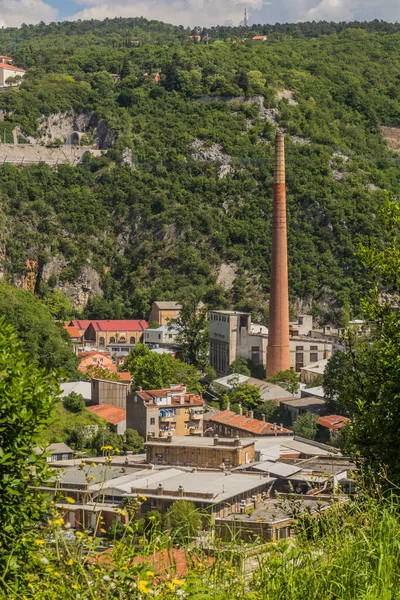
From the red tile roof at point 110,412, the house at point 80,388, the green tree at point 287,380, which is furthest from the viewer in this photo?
the green tree at point 287,380

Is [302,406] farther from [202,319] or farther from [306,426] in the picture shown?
[202,319]

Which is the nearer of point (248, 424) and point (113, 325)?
point (248, 424)

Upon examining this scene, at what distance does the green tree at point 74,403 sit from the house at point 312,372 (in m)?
13.9

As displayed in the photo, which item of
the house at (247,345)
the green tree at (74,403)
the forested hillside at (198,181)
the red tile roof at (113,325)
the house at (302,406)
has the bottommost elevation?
the house at (302,406)

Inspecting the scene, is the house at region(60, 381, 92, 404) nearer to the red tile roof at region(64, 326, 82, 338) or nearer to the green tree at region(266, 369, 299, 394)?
the green tree at region(266, 369, 299, 394)

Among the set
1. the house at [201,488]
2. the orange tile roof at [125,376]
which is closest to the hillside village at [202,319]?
the house at [201,488]

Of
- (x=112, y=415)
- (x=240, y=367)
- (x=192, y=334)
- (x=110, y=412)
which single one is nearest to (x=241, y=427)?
(x=112, y=415)

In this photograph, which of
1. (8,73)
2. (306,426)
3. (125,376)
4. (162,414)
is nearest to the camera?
(162,414)

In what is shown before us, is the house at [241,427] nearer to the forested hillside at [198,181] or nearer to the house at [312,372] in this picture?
the house at [312,372]

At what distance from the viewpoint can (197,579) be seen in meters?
7.57

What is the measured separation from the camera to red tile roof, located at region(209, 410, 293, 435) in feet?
137

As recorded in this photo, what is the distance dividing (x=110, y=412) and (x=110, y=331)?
25267 mm

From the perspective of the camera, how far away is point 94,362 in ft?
193

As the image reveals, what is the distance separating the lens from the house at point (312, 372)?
55.5 m
